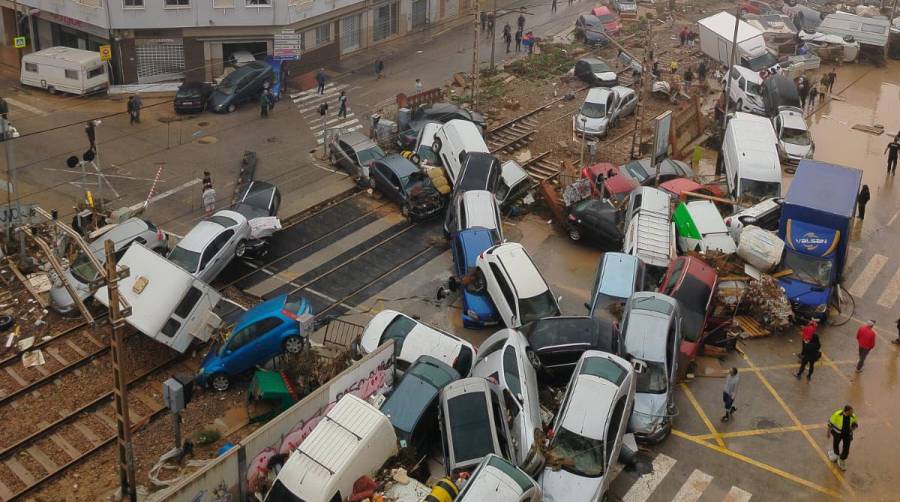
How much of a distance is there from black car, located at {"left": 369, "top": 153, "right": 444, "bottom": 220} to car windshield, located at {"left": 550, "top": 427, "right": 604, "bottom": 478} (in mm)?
12106

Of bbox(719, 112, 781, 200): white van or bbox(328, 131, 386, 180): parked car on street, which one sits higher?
bbox(719, 112, 781, 200): white van

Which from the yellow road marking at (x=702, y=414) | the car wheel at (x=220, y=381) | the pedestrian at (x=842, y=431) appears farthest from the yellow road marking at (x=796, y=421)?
the car wheel at (x=220, y=381)

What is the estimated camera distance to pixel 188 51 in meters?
38.0

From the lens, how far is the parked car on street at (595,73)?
39438 mm

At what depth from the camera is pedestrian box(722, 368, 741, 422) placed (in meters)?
18.4

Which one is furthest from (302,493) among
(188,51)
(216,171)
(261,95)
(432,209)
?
(188,51)

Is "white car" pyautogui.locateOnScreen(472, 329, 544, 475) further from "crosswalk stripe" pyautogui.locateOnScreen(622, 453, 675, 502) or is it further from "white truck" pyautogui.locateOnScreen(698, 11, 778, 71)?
"white truck" pyautogui.locateOnScreen(698, 11, 778, 71)

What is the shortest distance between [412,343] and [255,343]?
10.8ft

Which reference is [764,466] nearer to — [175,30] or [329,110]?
[329,110]

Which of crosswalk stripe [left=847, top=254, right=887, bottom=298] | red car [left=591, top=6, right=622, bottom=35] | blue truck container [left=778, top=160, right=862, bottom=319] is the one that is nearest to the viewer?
blue truck container [left=778, top=160, right=862, bottom=319]

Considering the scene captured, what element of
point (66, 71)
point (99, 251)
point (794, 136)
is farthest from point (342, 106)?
point (794, 136)

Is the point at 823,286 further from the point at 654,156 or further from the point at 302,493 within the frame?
the point at 302,493

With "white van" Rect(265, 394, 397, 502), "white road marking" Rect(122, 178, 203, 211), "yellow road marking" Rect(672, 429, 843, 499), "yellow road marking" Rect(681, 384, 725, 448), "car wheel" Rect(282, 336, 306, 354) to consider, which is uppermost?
"white van" Rect(265, 394, 397, 502)

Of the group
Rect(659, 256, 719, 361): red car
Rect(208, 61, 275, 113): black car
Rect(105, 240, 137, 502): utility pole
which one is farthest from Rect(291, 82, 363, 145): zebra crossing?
Rect(105, 240, 137, 502): utility pole
